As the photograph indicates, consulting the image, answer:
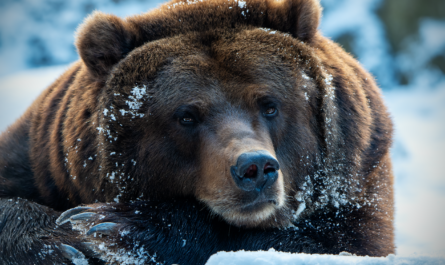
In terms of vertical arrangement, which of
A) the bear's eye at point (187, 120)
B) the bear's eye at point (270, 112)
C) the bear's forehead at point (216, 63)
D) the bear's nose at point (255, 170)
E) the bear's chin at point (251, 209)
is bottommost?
the bear's chin at point (251, 209)

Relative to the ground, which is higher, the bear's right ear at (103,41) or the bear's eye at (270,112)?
the bear's right ear at (103,41)

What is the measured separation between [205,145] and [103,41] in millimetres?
1081

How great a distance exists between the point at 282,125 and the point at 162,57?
0.94 metres

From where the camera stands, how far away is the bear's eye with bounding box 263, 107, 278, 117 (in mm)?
3043

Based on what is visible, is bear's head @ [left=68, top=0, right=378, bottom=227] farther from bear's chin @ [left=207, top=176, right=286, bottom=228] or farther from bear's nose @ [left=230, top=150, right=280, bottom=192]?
bear's nose @ [left=230, top=150, right=280, bottom=192]

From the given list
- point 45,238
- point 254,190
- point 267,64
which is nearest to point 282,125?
point 267,64

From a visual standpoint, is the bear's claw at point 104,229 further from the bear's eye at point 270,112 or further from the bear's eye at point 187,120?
the bear's eye at point 270,112

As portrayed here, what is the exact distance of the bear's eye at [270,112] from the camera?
9.98 feet

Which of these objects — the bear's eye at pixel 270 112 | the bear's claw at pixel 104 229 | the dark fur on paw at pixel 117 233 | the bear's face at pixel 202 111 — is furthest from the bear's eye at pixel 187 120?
the bear's claw at pixel 104 229

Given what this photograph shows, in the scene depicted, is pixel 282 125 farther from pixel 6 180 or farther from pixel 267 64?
pixel 6 180

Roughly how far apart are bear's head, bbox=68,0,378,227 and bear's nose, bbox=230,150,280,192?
19 centimetres

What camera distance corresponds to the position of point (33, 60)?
11883 mm

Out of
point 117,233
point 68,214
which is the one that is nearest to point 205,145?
point 117,233

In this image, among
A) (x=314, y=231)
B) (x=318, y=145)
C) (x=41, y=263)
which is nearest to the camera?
(x=41, y=263)
